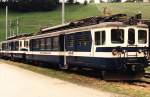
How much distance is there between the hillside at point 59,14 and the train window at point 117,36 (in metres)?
81.1

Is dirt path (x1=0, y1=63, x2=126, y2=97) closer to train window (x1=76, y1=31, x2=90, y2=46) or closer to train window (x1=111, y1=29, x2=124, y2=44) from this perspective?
train window (x1=111, y1=29, x2=124, y2=44)

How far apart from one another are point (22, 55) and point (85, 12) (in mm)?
77108

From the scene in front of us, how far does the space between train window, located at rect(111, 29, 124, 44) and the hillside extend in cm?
8113

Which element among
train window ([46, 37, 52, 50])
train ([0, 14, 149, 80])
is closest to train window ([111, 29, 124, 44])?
train ([0, 14, 149, 80])

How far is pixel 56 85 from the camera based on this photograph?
22.1m

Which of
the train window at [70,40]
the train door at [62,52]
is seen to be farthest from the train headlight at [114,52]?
the train door at [62,52]

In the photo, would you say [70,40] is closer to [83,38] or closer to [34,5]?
[83,38]

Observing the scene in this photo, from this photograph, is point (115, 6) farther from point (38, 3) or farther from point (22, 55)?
point (22, 55)

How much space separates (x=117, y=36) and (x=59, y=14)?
334ft

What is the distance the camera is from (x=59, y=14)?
125750 mm

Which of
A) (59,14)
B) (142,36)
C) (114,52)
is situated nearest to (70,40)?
(142,36)

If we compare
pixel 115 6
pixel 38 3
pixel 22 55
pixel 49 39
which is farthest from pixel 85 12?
pixel 49 39

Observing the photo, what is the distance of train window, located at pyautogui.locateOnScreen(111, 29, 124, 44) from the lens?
2438 centimetres

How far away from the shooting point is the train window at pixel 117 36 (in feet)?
80.0
